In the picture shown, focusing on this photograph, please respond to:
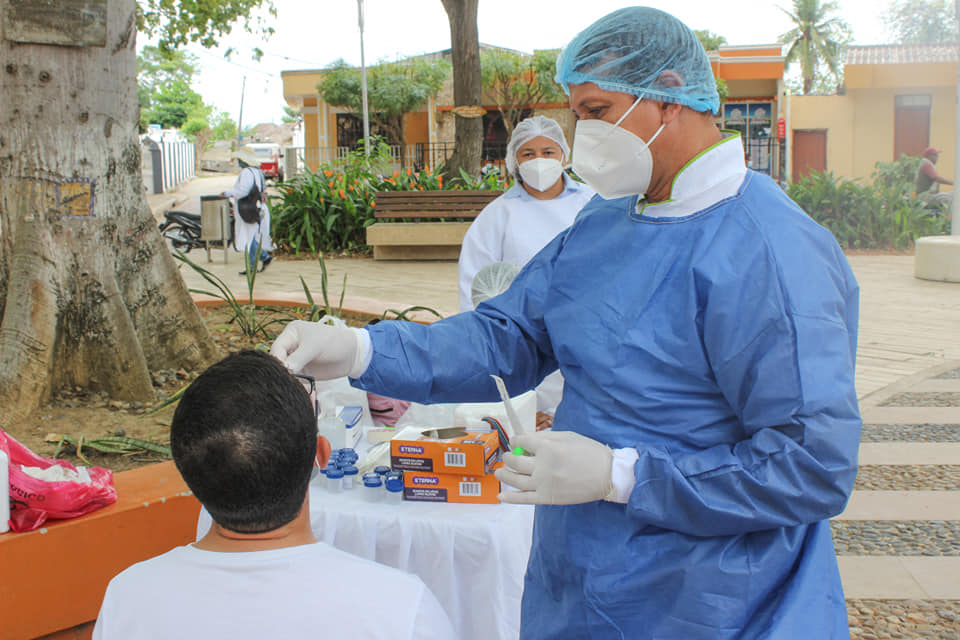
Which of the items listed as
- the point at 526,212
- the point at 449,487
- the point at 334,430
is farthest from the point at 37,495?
the point at 526,212

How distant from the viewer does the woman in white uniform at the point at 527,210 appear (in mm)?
4125

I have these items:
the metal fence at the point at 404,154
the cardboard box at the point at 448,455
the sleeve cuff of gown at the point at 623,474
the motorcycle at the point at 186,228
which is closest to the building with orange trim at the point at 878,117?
the metal fence at the point at 404,154

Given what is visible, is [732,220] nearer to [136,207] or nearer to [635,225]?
[635,225]

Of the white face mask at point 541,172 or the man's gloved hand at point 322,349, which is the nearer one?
the man's gloved hand at point 322,349

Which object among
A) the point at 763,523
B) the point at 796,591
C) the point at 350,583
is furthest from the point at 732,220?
the point at 350,583

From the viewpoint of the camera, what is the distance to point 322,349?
5.72ft

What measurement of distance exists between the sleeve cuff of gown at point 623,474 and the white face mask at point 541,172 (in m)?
2.92

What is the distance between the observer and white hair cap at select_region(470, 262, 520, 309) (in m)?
3.62

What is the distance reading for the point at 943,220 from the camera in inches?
510

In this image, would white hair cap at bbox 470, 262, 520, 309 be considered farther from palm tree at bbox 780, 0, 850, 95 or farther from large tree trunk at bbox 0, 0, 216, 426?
palm tree at bbox 780, 0, 850, 95

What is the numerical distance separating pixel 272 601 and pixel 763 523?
0.77 meters

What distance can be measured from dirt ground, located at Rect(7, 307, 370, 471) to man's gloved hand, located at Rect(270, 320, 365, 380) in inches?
75.9

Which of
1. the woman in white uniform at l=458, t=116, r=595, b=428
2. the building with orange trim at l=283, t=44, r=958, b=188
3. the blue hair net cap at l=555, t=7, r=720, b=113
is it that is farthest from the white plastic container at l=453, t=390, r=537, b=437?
the building with orange trim at l=283, t=44, r=958, b=188

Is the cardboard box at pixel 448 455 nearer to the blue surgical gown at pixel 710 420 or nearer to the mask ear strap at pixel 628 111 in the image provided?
the blue surgical gown at pixel 710 420
